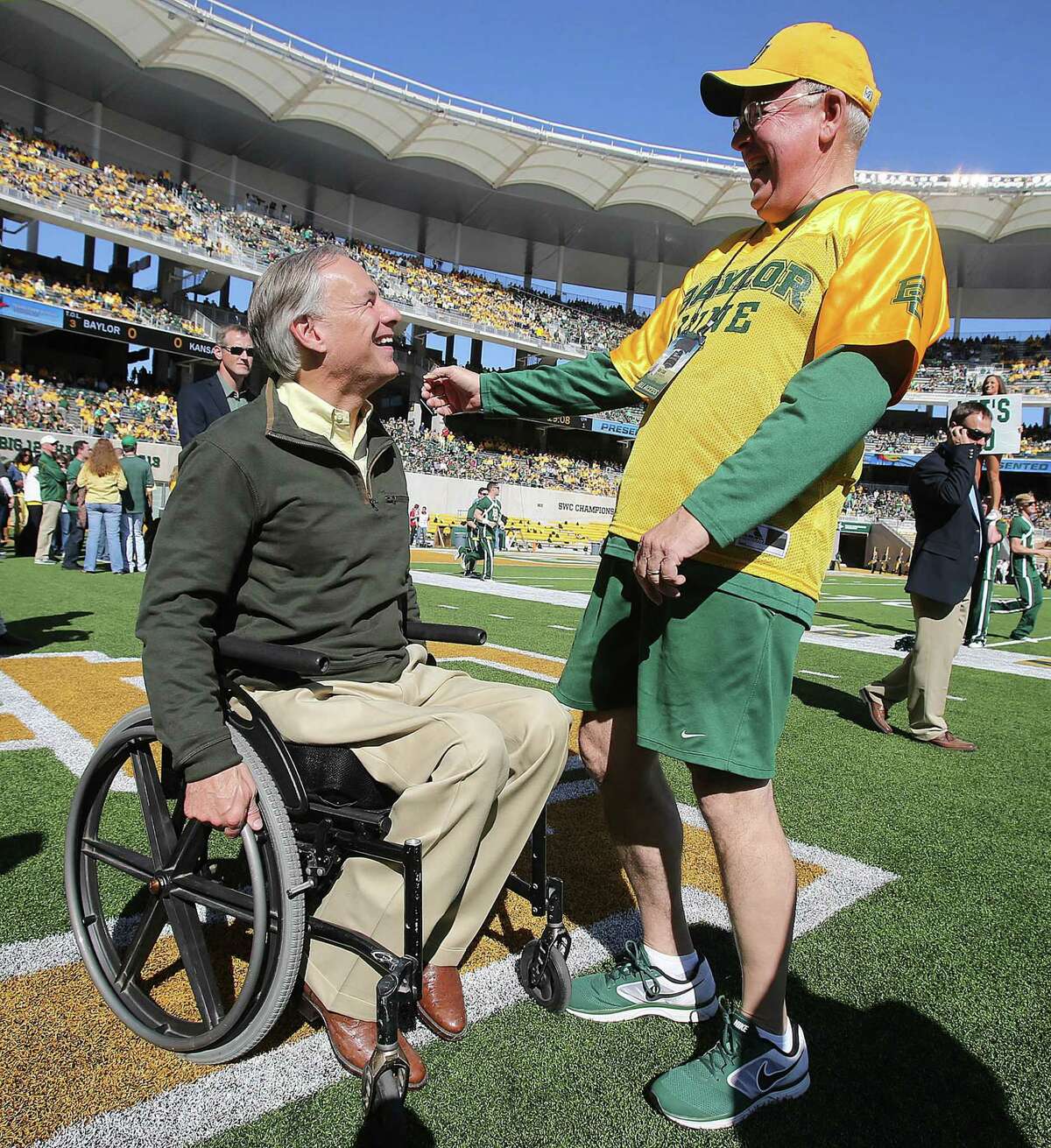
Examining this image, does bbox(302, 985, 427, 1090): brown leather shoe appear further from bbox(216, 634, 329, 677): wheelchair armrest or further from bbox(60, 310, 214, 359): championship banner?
bbox(60, 310, 214, 359): championship banner

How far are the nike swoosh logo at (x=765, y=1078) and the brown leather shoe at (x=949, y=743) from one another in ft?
12.1

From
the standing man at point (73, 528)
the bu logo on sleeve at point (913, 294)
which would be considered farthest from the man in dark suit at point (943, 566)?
the standing man at point (73, 528)

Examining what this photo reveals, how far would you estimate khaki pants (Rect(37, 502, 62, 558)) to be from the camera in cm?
1227

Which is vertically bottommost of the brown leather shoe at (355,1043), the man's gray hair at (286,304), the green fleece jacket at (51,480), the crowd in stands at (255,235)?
the brown leather shoe at (355,1043)

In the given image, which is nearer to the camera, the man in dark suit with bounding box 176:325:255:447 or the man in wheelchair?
the man in wheelchair

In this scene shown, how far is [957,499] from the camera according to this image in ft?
15.6

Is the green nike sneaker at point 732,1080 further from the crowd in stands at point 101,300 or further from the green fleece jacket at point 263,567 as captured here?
the crowd in stands at point 101,300

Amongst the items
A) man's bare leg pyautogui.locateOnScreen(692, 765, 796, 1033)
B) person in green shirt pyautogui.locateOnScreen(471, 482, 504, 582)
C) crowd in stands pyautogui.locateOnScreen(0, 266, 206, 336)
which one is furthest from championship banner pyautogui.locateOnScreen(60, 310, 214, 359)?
man's bare leg pyautogui.locateOnScreen(692, 765, 796, 1033)

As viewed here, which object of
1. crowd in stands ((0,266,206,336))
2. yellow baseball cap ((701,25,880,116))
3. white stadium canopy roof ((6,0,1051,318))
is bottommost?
yellow baseball cap ((701,25,880,116))

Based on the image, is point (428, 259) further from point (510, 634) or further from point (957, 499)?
point (957, 499)

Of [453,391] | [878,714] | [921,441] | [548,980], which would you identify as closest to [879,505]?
[921,441]

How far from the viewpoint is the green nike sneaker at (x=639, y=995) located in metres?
1.92

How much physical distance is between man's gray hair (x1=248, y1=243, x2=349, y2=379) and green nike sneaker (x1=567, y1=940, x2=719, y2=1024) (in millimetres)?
1682

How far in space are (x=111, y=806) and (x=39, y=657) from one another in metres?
3.12
